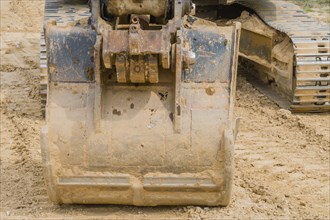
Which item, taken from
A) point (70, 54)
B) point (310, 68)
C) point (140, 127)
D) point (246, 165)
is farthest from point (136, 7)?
point (310, 68)

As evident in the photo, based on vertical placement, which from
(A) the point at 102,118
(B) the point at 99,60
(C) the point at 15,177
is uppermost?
(B) the point at 99,60

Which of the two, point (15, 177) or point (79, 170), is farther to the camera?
point (15, 177)

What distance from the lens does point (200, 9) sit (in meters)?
9.54

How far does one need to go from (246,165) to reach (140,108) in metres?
1.73

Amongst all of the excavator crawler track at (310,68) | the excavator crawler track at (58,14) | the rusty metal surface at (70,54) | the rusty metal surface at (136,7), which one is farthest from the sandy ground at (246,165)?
the rusty metal surface at (136,7)

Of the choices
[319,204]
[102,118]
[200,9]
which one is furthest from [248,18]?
[102,118]

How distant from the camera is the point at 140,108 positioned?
4910 mm

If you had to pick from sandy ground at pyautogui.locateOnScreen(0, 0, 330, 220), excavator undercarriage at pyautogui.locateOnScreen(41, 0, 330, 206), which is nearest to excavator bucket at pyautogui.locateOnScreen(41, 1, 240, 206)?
excavator undercarriage at pyautogui.locateOnScreen(41, 0, 330, 206)

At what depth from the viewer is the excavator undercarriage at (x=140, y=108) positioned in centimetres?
476

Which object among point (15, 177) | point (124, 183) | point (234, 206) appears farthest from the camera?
point (15, 177)

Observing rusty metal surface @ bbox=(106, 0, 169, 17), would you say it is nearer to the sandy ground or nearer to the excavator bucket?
the excavator bucket

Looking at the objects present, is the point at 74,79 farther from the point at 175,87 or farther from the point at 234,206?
the point at 234,206

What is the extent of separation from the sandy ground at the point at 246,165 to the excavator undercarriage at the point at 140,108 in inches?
7.3

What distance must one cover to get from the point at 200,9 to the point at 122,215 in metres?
5.09
